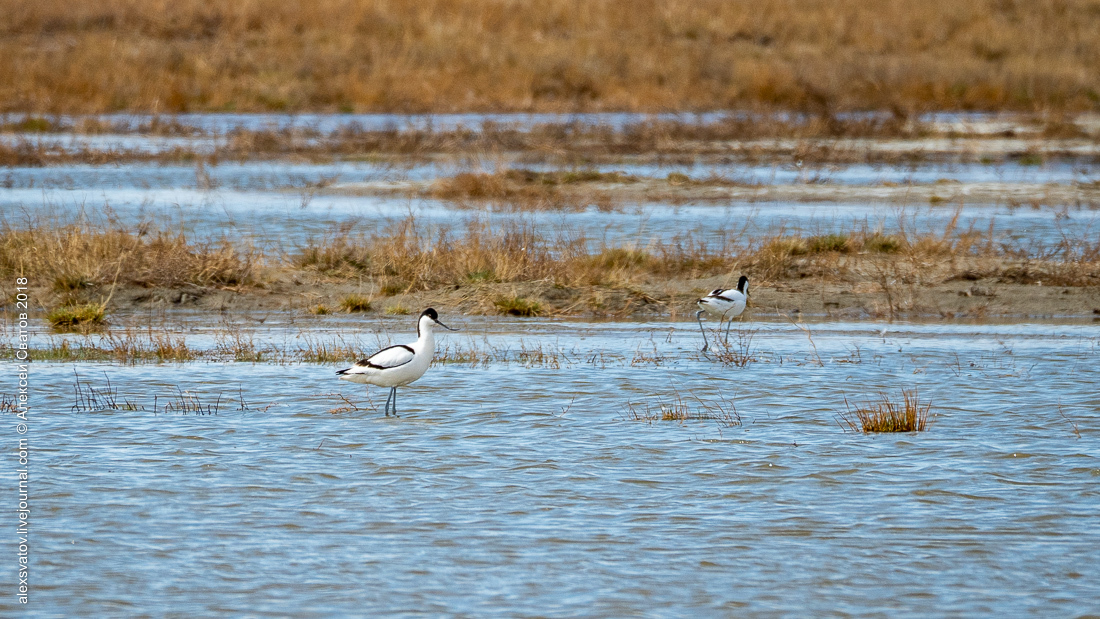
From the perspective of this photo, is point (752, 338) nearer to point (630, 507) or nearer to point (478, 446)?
point (478, 446)

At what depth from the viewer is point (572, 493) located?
26.5ft

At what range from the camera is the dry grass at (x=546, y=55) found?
40312 mm

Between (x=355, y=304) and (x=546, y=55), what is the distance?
106ft

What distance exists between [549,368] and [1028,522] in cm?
503

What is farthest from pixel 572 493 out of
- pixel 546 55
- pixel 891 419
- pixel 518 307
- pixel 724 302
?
pixel 546 55

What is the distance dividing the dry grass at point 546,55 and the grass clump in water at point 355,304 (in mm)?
23200

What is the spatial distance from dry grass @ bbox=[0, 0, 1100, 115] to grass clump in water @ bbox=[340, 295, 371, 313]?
23.2 metres

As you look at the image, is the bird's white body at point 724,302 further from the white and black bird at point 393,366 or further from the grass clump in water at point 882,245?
the grass clump in water at point 882,245

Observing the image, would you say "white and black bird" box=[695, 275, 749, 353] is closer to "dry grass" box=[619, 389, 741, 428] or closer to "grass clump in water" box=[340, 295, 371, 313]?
"dry grass" box=[619, 389, 741, 428]

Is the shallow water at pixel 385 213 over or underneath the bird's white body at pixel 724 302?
underneath

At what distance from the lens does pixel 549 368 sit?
11773 millimetres

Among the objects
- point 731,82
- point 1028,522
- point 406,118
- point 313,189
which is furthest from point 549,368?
point 731,82

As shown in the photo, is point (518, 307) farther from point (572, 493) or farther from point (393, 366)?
point (572, 493)

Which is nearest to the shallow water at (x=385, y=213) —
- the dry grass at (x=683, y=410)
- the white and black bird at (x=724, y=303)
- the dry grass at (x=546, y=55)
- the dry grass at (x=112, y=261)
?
the dry grass at (x=112, y=261)
